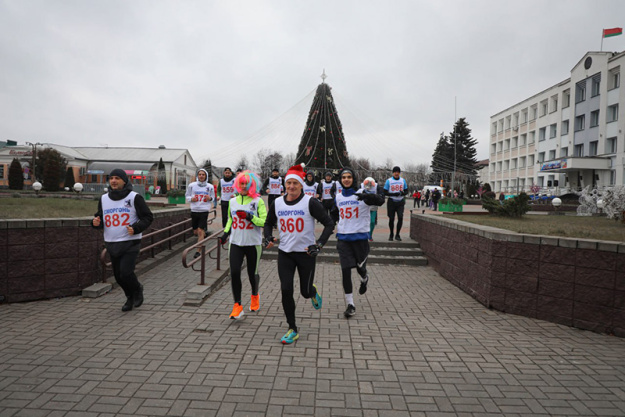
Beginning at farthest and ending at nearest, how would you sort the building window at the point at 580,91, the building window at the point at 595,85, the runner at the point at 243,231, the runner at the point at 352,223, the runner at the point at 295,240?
1. the building window at the point at 580,91
2. the building window at the point at 595,85
3. the runner at the point at 352,223
4. the runner at the point at 243,231
5. the runner at the point at 295,240

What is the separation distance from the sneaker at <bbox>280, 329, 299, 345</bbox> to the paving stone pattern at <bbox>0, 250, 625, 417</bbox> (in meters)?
0.07

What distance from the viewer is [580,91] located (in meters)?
42.4

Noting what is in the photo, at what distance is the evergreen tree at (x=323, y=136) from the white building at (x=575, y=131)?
20797 mm

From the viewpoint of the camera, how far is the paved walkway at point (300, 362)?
332 cm

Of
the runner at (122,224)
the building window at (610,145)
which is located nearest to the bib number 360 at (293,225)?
the runner at (122,224)

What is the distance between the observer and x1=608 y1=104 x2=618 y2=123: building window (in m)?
36.9

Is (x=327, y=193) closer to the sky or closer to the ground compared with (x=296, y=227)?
closer to the sky

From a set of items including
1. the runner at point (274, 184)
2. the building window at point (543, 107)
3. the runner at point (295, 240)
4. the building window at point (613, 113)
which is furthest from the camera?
the building window at point (543, 107)

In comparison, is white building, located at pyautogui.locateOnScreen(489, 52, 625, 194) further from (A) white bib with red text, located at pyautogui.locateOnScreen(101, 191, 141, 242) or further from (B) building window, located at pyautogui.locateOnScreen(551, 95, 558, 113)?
(A) white bib with red text, located at pyautogui.locateOnScreen(101, 191, 141, 242)

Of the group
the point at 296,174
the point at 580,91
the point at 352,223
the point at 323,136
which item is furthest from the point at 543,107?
the point at 296,174

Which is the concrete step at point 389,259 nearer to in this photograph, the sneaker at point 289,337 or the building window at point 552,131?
the sneaker at point 289,337

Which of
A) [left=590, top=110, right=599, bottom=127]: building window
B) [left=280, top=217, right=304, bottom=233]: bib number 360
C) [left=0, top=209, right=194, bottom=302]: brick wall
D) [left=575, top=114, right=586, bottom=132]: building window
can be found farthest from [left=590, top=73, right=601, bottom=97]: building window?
[left=0, top=209, right=194, bottom=302]: brick wall

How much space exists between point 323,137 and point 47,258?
74.0 ft

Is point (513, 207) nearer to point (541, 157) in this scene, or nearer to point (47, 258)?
point (47, 258)
